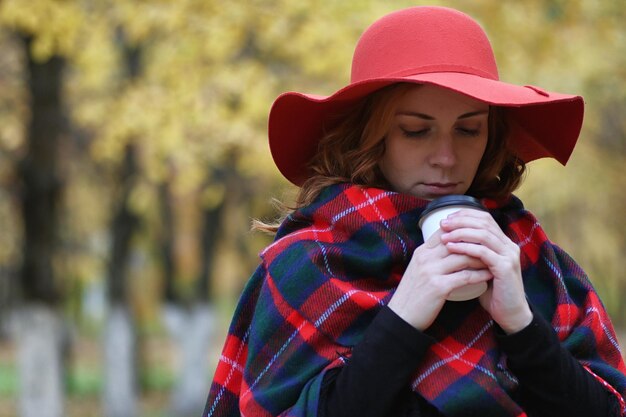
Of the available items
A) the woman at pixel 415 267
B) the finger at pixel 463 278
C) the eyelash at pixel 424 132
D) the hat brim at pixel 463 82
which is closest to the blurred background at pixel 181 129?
the hat brim at pixel 463 82

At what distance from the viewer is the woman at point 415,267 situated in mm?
1976

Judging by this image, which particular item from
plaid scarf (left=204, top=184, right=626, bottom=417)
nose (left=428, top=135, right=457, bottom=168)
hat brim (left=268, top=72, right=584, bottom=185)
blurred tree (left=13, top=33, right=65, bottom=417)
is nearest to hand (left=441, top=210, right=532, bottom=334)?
plaid scarf (left=204, top=184, right=626, bottom=417)

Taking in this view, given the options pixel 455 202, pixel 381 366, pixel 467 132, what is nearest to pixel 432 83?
pixel 467 132

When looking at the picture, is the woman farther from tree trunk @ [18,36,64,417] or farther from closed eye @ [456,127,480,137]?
tree trunk @ [18,36,64,417]

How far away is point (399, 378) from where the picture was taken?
1964 mm

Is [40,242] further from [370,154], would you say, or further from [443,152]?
[443,152]

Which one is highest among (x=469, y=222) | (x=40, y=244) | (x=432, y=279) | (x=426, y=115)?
(x=426, y=115)

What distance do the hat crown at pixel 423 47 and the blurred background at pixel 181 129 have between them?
0.51 metres

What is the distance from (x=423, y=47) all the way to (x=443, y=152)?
242mm

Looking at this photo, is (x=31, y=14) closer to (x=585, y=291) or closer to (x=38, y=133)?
(x=38, y=133)

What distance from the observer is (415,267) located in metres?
2.00

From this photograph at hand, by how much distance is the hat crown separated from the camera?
2.23m

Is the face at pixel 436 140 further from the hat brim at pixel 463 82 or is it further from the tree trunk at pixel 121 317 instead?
the tree trunk at pixel 121 317

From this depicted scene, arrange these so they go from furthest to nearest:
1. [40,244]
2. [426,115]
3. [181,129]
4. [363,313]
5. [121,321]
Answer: [121,321]
[181,129]
[40,244]
[426,115]
[363,313]
